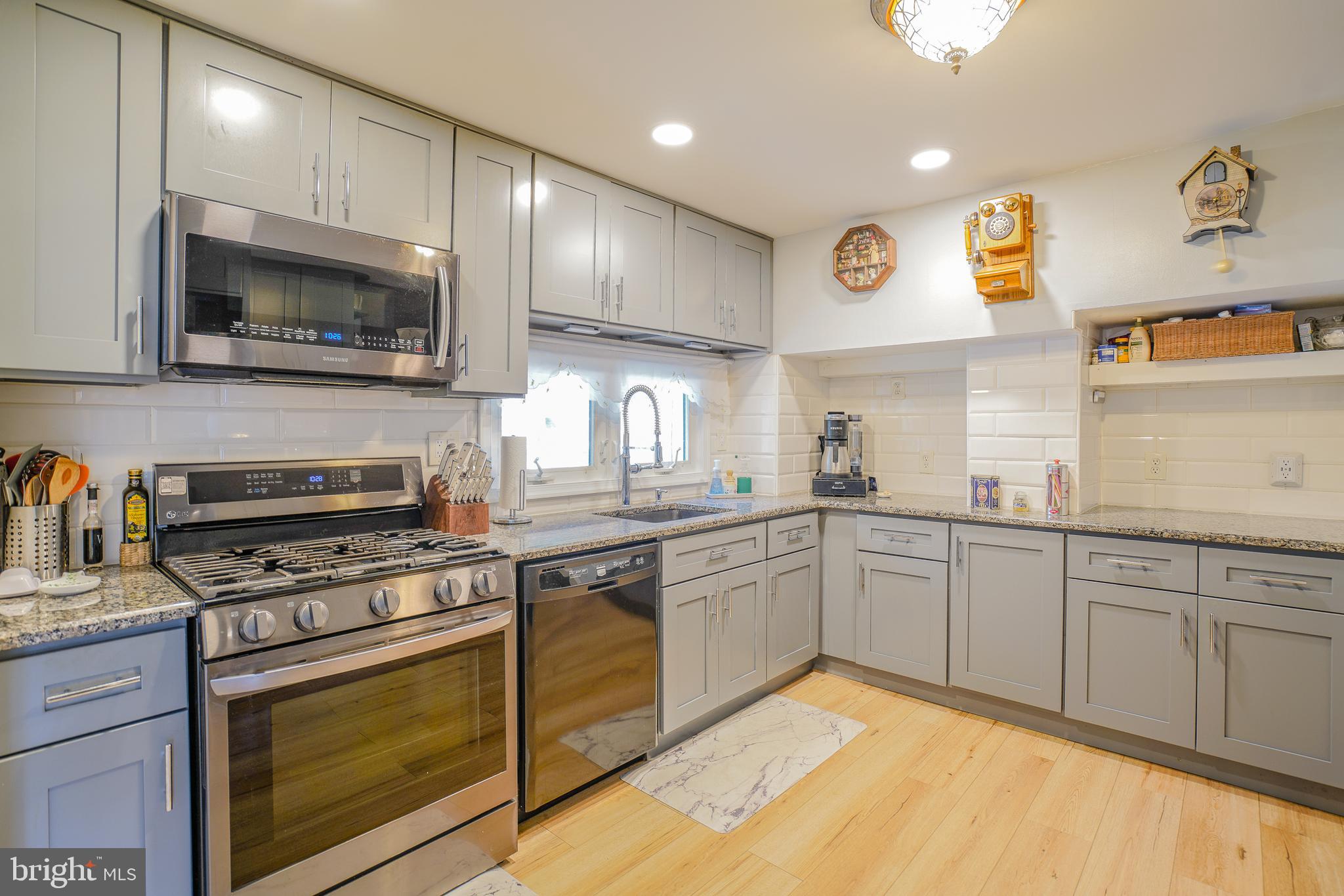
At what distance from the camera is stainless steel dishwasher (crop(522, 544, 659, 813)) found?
2068 millimetres

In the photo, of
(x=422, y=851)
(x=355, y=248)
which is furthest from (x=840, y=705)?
(x=355, y=248)

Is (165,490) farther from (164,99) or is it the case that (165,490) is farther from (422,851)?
(422,851)

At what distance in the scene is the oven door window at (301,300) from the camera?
1.71m

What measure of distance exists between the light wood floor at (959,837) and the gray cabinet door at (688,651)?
0.36 m

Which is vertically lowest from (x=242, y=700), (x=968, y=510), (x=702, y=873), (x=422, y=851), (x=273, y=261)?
(x=702, y=873)

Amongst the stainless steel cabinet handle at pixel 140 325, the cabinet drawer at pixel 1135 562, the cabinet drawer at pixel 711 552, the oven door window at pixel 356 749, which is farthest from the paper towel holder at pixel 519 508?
the cabinet drawer at pixel 1135 562

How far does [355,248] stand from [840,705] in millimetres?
2697

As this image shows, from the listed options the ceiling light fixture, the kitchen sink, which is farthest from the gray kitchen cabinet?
the ceiling light fixture

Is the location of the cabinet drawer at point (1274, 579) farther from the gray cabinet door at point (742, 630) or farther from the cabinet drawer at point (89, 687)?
the cabinet drawer at point (89, 687)

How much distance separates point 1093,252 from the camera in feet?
8.98

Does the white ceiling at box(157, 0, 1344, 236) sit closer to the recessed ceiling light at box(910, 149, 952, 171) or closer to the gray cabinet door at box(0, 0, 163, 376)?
the recessed ceiling light at box(910, 149, 952, 171)

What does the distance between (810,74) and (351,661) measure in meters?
2.12

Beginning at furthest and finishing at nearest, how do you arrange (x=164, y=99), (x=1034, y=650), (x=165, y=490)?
1. (x=1034, y=650)
2. (x=165, y=490)
3. (x=164, y=99)

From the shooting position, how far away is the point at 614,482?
326 cm
